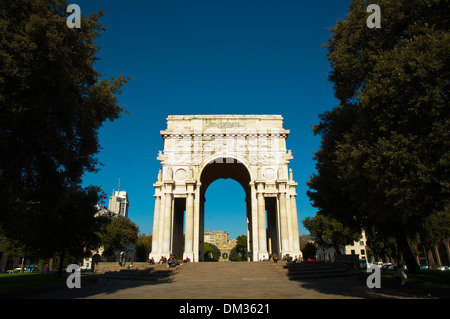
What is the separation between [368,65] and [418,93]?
12.6 feet

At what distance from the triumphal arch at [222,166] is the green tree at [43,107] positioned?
22.2 meters

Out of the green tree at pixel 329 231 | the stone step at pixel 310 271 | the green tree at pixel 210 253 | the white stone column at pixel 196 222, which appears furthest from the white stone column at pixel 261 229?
the green tree at pixel 210 253

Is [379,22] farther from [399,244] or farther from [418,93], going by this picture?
[399,244]

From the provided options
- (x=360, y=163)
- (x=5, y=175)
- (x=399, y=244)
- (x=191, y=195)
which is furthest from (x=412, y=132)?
(x=191, y=195)

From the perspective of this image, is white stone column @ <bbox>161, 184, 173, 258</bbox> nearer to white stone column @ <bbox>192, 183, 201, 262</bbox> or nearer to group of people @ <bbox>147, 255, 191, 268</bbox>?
group of people @ <bbox>147, 255, 191, 268</bbox>

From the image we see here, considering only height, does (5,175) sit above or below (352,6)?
below

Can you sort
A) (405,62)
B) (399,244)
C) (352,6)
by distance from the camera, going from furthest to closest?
(399,244) → (352,6) → (405,62)

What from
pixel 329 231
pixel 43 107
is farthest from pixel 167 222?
pixel 329 231

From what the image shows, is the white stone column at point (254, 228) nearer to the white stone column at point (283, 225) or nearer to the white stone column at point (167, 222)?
the white stone column at point (283, 225)

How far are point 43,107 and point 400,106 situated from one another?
1483 centimetres

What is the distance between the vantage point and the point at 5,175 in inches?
492

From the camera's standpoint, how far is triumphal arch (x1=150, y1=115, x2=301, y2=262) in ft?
123

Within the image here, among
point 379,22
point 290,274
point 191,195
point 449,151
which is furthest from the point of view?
point 191,195

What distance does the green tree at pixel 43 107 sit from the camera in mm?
11562
